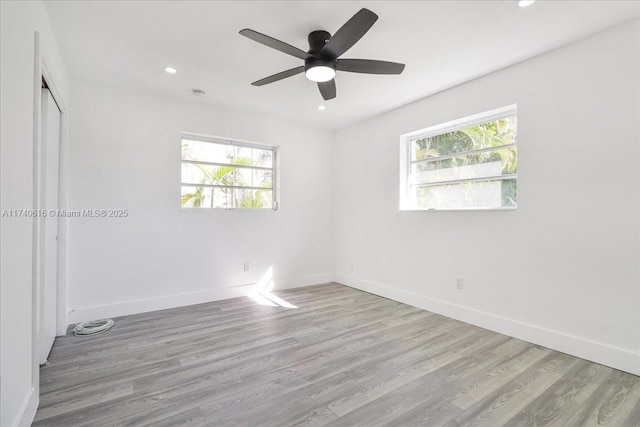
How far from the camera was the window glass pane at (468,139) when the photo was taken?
116 inches

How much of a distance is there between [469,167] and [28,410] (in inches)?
157

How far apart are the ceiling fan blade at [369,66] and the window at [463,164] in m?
1.40

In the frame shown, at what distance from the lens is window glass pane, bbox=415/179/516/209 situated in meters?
2.93

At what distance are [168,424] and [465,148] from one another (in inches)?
141

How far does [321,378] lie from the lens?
2049mm

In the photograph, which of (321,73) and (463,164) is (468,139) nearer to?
(463,164)

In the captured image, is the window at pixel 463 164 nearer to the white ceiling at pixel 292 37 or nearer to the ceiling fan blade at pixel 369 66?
the white ceiling at pixel 292 37

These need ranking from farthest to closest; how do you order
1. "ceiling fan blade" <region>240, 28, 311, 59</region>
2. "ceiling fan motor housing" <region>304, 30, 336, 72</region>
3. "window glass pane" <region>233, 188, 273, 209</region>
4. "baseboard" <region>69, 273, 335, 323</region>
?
"window glass pane" <region>233, 188, 273, 209</region>
"baseboard" <region>69, 273, 335, 323</region>
"ceiling fan motor housing" <region>304, 30, 336, 72</region>
"ceiling fan blade" <region>240, 28, 311, 59</region>

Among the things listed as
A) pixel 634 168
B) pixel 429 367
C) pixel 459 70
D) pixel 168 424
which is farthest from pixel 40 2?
pixel 634 168

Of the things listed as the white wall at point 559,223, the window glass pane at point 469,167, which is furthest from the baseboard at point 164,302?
the window glass pane at point 469,167

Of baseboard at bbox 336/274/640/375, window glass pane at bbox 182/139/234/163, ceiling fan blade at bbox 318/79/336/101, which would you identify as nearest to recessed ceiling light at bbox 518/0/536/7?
ceiling fan blade at bbox 318/79/336/101

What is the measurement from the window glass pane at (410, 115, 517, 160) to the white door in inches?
151

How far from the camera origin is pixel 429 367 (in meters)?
2.20

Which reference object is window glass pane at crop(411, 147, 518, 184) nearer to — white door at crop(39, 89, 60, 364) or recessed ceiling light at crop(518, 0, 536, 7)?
recessed ceiling light at crop(518, 0, 536, 7)
